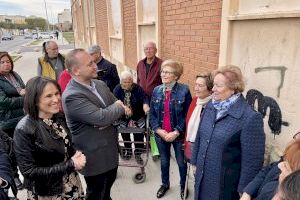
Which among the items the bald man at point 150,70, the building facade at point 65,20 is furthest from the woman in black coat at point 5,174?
the building facade at point 65,20

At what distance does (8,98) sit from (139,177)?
206cm

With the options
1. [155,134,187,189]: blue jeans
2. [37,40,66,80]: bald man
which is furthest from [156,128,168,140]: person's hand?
[37,40,66,80]: bald man

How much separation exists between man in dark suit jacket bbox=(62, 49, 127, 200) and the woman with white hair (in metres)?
0.91

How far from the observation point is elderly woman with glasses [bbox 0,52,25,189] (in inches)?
132

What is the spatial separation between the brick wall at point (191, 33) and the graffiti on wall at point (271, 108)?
2.61 feet

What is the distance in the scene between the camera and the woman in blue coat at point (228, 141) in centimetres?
201

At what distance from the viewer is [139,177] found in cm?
378

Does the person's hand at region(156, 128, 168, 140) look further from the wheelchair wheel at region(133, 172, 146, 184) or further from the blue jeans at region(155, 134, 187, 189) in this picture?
the wheelchair wheel at region(133, 172, 146, 184)

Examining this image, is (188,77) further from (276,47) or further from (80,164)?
(80,164)

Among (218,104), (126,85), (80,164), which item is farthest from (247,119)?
(126,85)

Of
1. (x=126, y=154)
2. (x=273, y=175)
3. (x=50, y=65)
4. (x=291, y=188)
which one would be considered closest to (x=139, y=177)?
(x=126, y=154)

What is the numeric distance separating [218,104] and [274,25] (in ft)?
2.86

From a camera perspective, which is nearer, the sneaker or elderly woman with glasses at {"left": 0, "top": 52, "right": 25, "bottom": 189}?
elderly woman with glasses at {"left": 0, "top": 52, "right": 25, "bottom": 189}

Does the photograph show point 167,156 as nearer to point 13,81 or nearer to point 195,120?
point 195,120
